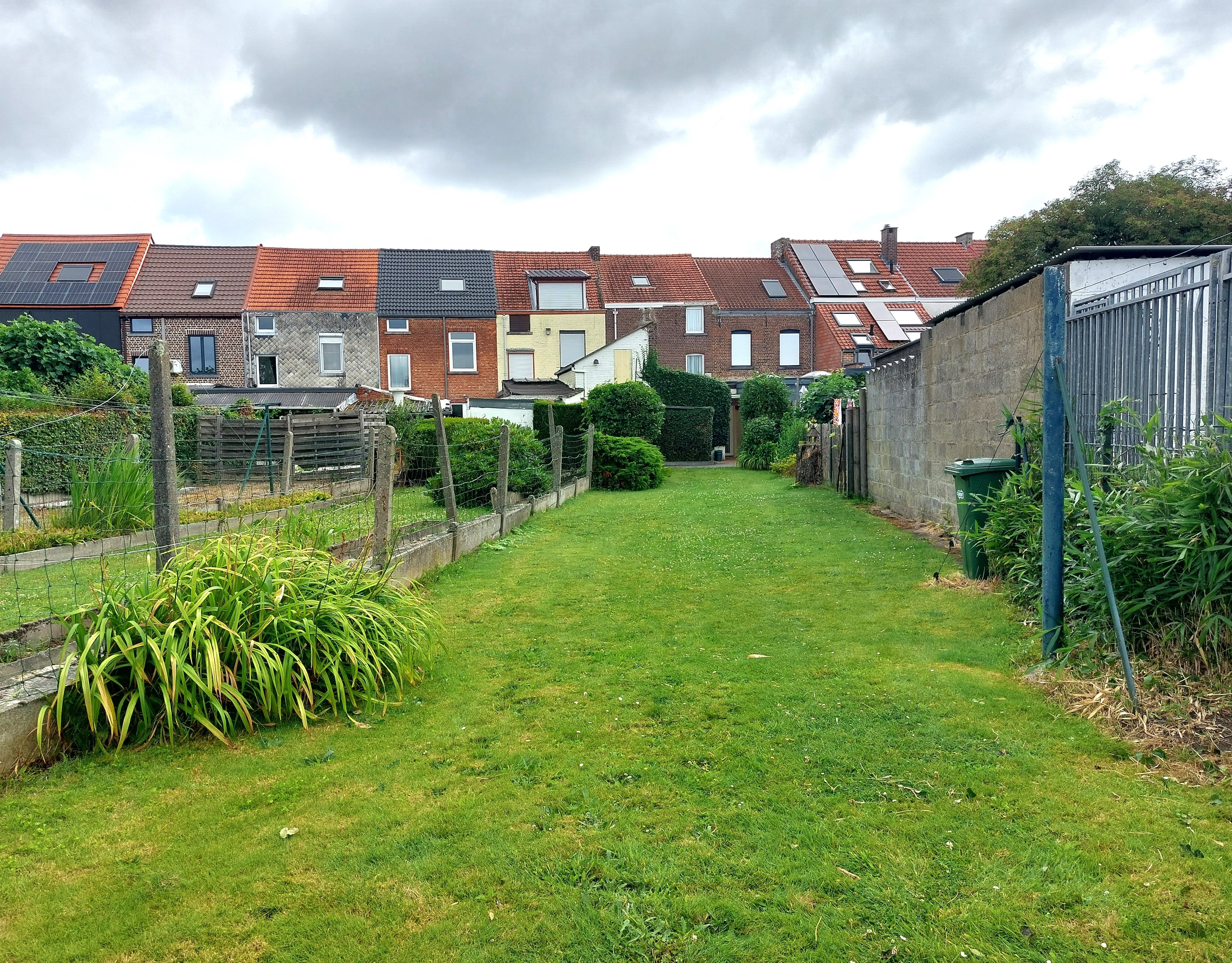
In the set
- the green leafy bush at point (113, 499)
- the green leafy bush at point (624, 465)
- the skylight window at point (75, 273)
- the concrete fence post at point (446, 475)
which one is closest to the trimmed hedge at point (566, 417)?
the green leafy bush at point (624, 465)

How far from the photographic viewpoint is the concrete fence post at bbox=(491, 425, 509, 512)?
10.8m

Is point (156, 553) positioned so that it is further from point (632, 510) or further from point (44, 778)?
point (632, 510)

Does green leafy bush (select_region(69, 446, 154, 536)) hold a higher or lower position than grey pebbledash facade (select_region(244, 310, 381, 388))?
lower

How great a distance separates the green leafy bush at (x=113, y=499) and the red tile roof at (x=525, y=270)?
2761cm

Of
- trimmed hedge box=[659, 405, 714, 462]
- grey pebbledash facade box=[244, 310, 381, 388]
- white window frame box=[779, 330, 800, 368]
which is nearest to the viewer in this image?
trimmed hedge box=[659, 405, 714, 462]

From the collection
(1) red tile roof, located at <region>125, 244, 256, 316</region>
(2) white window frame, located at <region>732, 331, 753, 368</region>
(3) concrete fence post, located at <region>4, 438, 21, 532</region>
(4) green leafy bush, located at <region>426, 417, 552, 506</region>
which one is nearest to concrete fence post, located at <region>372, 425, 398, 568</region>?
(4) green leafy bush, located at <region>426, 417, 552, 506</region>

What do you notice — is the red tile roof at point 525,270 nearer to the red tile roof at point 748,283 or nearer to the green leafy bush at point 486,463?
the red tile roof at point 748,283

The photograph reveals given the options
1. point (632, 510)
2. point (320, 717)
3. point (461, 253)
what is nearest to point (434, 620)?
point (320, 717)

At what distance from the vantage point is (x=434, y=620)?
220 inches

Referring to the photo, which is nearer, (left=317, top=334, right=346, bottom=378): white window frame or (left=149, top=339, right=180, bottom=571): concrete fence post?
(left=149, top=339, right=180, bottom=571): concrete fence post

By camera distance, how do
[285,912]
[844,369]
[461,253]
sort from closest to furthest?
[285,912], [844,369], [461,253]

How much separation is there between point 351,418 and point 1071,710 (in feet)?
56.2

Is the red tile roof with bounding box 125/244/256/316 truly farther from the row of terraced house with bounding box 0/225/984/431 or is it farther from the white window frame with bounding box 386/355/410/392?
the white window frame with bounding box 386/355/410/392

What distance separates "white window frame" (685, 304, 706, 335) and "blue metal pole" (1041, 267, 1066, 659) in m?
33.1
